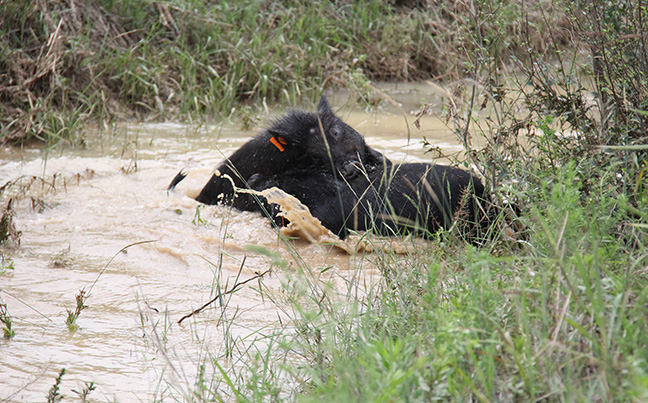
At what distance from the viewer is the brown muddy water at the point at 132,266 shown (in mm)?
3152

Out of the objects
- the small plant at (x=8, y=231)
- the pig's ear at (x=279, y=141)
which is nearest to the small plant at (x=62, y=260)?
the small plant at (x=8, y=231)

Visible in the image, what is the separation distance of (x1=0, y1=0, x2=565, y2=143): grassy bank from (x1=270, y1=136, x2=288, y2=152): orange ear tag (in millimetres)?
2049

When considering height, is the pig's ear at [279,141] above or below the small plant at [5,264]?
above

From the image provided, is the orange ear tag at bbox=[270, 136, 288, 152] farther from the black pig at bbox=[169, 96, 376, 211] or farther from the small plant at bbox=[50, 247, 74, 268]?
the small plant at bbox=[50, 247, 74, 268]

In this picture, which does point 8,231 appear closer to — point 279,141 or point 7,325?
point 7,325

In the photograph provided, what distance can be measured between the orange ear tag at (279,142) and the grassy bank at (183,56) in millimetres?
2049

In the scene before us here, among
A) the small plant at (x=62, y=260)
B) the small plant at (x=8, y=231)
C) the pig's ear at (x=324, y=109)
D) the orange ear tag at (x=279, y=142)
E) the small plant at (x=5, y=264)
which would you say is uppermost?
the pig's ear at (x=324, y=109)

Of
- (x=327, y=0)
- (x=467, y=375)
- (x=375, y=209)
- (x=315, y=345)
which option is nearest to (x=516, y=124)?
(x=375, y=209)

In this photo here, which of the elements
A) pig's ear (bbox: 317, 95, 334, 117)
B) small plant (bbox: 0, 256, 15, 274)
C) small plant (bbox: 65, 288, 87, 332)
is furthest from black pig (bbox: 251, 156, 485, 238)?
small plant (bbox: 0, 256, 15, 274)

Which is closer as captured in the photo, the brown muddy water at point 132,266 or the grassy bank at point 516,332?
the grassy bank at point 516,332

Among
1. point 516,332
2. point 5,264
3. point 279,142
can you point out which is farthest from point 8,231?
point 516,332

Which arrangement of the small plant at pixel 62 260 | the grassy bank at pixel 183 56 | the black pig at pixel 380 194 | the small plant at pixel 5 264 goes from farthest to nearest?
the grassy bank at pixel 183 56 → the black pig at pixel 380 194 → the small plant at pixel 62 260 → the small plant at pixel 5 264

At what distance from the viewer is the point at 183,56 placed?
30.1 feet

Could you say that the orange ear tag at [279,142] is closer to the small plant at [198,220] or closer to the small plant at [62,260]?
the small plant at [198,220]
